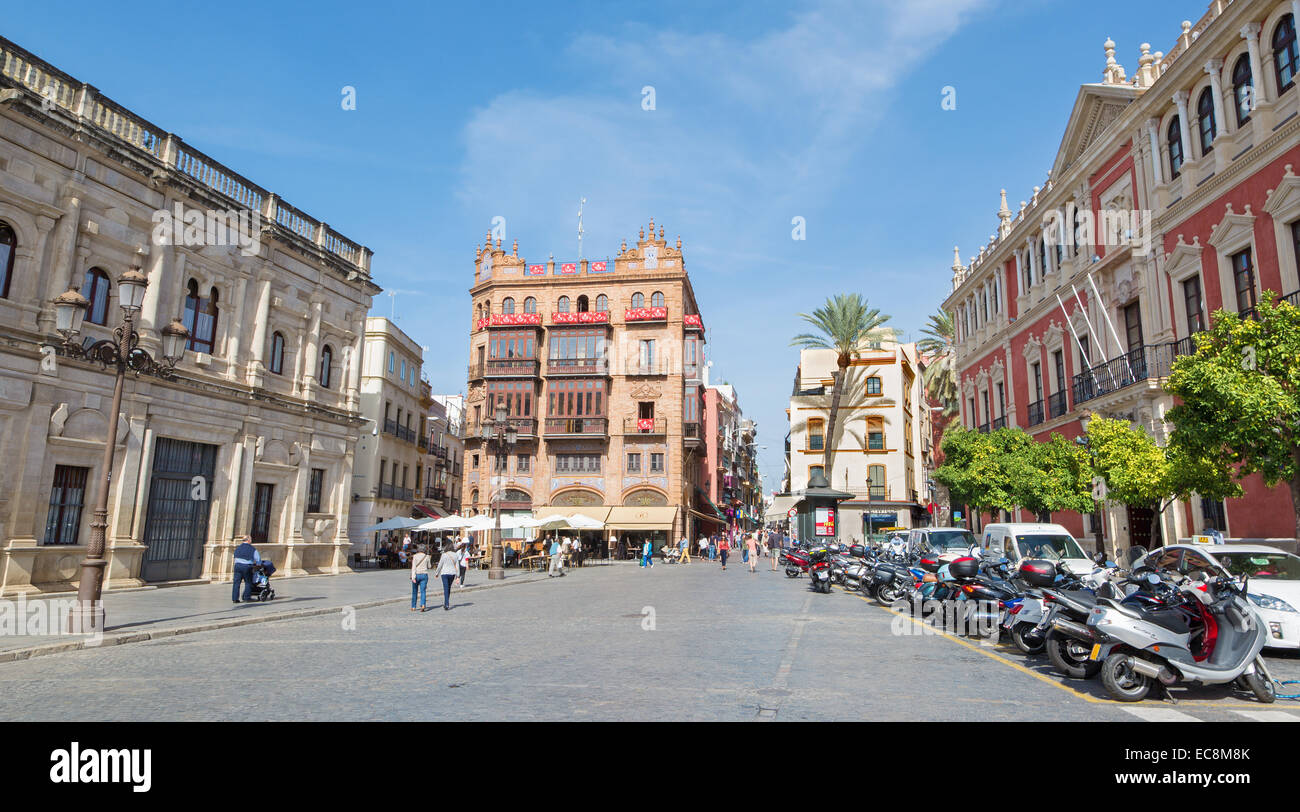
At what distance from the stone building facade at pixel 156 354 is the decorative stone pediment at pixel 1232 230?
89.0 feet

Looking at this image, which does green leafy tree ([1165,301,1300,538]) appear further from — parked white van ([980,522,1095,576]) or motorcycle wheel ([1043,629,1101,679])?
motorcycle wheel ([1043,629,1101,679])

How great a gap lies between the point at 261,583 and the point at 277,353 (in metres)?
11.2

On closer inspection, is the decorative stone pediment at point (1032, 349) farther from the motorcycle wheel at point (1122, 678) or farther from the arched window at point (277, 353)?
the arched window at point (277, 353)

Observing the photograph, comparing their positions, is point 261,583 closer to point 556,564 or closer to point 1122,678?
point 556,564

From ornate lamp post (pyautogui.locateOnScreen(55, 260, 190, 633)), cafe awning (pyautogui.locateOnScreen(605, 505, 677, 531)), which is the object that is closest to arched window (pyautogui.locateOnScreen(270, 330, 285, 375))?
ornate lamp post (pyautogui.locateOnScreen(55, 260, 190, 633))

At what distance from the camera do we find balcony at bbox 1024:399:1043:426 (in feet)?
98.1

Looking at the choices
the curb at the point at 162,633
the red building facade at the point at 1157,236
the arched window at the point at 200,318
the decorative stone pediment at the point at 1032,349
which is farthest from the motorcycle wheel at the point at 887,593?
the arched window at the point at 200,318

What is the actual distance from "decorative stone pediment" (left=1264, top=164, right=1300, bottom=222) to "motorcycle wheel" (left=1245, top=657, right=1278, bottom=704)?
13809 millimetres

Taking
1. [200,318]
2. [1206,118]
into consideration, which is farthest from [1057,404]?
[200,318]

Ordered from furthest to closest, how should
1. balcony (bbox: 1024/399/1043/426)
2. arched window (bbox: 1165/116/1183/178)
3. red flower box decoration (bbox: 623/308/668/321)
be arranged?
red flower box decoration (bbox: 623/308/668/321)
balcony (bbox: 1024/399/1043/426)
arched window (bbox: 1165/116/1183/178)

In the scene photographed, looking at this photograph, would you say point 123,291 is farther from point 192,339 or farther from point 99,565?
point 192,339

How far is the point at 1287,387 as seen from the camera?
11750 millimetres

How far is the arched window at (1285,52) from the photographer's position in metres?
16.7
